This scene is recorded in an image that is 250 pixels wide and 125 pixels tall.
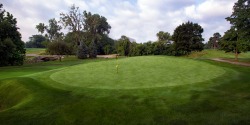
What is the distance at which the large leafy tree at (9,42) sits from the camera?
31.5 meters

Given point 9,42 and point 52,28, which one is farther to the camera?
point 52,28

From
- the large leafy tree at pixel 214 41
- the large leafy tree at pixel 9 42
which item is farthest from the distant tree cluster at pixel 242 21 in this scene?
the large leafy tree at pixel 214 41

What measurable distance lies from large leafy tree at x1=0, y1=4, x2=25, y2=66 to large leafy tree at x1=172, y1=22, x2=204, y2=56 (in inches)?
1393

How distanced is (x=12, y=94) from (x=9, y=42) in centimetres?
2255

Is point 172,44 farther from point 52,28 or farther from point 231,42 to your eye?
point 52,28

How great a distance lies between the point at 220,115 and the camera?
684 centimetres

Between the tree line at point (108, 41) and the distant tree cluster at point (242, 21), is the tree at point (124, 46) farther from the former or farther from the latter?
the distant tree cluster at point (242, 21)

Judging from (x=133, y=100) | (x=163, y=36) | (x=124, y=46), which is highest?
(x=163, y=36)

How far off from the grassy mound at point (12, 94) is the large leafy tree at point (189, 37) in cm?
4255

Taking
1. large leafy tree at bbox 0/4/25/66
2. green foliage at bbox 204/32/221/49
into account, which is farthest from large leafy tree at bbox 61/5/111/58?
green foliage at bbox 204/32/221/49

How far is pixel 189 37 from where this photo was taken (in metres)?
49.8

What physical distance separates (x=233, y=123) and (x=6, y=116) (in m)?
7.76

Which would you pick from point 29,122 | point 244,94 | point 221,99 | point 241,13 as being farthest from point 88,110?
point 241,13

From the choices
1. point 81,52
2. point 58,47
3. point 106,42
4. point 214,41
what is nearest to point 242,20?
point 58,47
